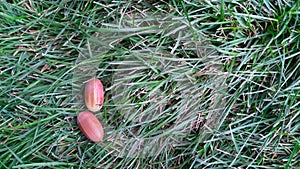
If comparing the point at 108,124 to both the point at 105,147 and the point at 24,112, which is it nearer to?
the point at 105,147

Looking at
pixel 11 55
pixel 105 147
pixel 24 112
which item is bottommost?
pixel 105 147

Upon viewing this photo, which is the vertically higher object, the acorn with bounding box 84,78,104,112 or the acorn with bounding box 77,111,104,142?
the acorn with bounding box 84,78,104,112

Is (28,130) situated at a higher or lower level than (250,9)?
lower

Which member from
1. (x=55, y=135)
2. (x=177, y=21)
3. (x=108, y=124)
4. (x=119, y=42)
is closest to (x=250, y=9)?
(x=177, y=21)
